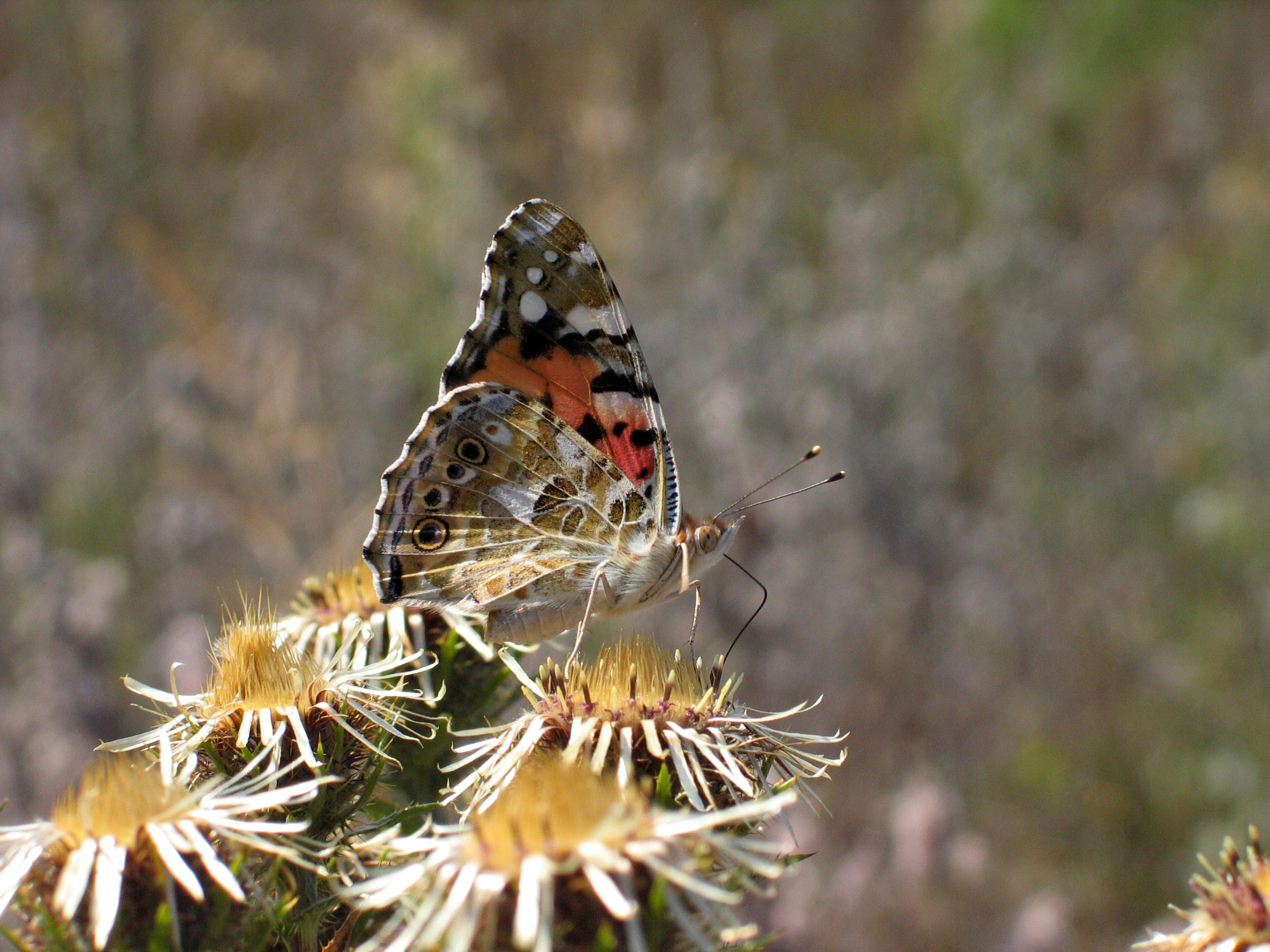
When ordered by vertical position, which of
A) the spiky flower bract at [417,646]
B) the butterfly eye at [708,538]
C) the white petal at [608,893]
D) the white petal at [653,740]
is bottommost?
the white petal at [608,893]

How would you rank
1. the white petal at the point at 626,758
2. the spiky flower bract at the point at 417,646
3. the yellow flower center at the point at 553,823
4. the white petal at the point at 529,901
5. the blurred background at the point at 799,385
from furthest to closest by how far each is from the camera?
1. the blurred background at the point at 799,385
2. the spiky flower bract at the point at 417,646
3. the white petal at the point at 626,758
4. the yellow flower center at the point at 553,823
5. the white petal at the point at 529,901

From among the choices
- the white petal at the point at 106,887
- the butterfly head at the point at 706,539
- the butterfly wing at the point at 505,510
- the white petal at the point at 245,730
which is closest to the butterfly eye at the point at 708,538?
the butterfly head at the point at 706,539

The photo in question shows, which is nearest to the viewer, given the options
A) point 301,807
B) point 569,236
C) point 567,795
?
point 567,795

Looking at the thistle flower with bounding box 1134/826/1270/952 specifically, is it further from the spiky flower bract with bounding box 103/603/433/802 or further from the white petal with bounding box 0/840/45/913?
the white petal with bounding box 0/840/45/913

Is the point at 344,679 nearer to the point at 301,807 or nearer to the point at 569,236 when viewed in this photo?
the point at 301,807

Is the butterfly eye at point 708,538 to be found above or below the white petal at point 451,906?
above

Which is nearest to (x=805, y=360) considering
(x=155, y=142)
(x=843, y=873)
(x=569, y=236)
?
(x=843, y=873)

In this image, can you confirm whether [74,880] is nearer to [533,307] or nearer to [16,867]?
[16,867]

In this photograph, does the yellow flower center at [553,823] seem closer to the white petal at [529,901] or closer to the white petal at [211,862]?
A: the white petal at [529,901]
